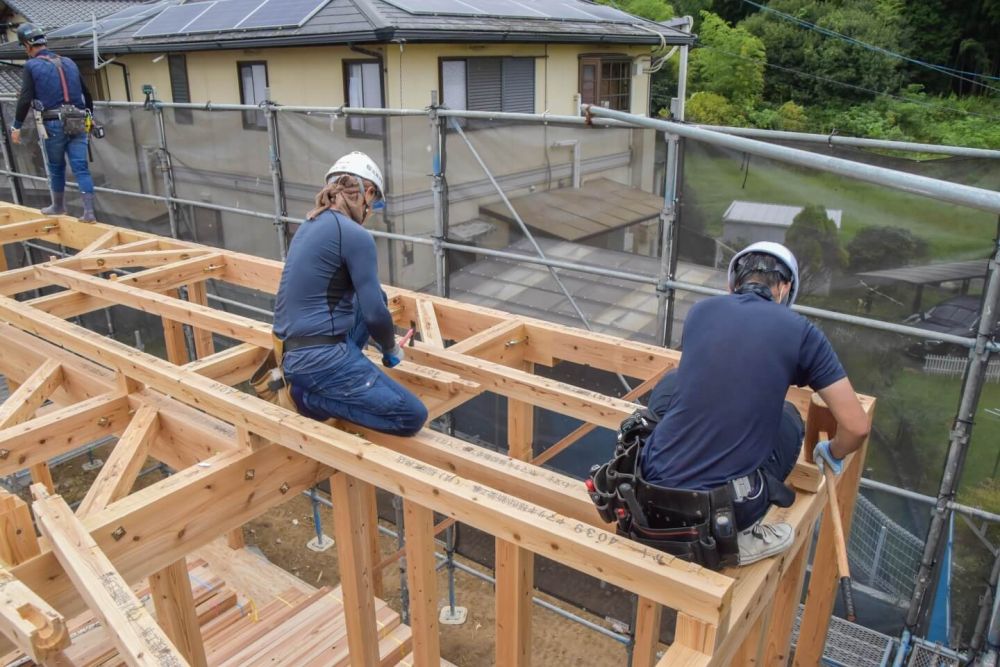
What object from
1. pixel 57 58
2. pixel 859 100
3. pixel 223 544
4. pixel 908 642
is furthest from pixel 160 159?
pixel 859 100

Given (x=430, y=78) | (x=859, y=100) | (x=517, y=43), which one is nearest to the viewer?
(x=430, y=78)

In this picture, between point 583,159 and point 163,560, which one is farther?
point 583,159

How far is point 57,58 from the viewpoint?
8.02 meters

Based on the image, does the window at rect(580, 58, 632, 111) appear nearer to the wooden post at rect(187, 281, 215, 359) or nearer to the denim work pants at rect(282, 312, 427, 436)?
the wooden post at rect(187, 281, 215, 359)

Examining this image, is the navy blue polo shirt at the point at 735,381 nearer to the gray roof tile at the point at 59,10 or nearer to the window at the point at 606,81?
the window at the point at 606,81

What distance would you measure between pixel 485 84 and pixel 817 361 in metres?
11.5

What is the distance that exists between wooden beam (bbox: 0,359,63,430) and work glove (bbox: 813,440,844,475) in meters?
4.39

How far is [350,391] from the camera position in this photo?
3.70 meters

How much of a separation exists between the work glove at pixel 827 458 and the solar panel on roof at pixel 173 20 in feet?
48.1

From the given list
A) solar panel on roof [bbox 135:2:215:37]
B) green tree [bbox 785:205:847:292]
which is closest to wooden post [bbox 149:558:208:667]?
green tree [bbox 785:205:847:292]

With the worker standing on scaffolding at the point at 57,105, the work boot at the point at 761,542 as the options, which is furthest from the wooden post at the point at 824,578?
the worker standing on scaffolding at the point at 57,105

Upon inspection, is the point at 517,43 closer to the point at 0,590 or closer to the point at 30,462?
the point at 30,462

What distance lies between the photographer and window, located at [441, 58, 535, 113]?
12672 mm

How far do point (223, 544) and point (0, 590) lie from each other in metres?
5.20
